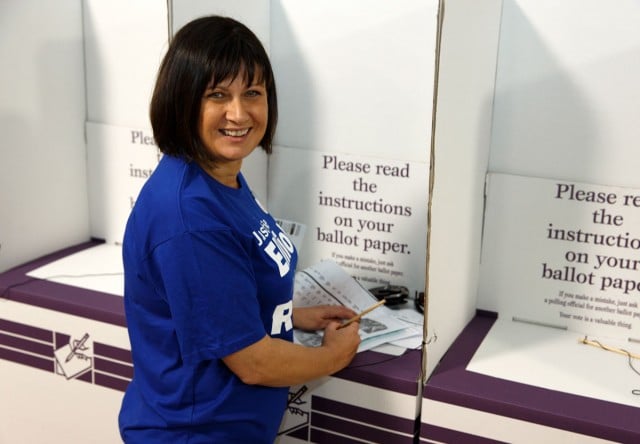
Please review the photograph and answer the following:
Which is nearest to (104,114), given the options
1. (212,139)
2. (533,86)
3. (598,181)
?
(212,139)

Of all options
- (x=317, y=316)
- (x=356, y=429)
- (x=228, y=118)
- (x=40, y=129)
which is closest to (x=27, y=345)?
(x=40, y=129)

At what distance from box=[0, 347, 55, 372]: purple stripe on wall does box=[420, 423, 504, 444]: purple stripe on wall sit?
969mm

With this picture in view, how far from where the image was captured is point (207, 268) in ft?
3.92

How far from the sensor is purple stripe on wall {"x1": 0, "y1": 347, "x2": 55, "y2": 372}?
194 centimetres

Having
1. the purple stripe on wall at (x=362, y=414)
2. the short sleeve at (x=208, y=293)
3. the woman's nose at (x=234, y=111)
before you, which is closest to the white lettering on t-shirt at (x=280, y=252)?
the short sleeve at (x=208, y=293)

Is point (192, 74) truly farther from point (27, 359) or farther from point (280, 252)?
point (27, 359)

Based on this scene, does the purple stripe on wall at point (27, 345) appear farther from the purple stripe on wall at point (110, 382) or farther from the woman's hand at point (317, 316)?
the woman's hand at point (317, 316)

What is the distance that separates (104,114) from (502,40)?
116 centimetres

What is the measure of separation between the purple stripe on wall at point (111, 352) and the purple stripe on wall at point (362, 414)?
50cm

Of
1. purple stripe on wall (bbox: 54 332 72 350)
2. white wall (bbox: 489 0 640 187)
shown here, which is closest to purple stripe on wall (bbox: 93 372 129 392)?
purple stripe on wall (bbox: 54 332 72 350)

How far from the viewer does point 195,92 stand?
1247mm

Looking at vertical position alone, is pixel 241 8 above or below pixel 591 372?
above

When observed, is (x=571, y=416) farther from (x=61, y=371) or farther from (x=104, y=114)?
(x=104, y=114)

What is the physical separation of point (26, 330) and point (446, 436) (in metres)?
1.08
